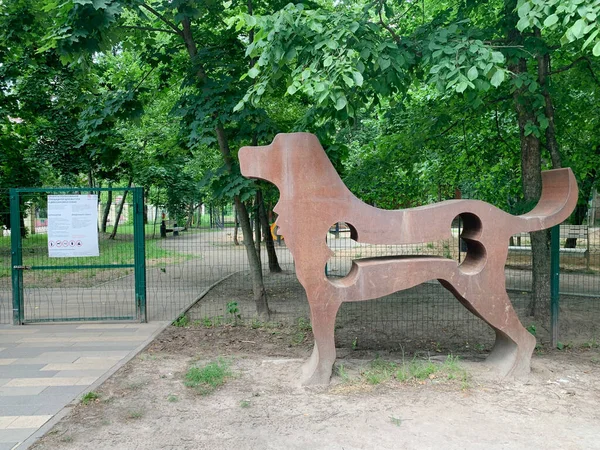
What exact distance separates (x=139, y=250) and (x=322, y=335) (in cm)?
419

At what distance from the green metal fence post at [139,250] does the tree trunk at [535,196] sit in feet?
19.6

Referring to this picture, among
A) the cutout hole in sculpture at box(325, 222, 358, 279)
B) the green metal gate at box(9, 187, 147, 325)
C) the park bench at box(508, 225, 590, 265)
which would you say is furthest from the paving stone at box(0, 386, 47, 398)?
the park bench at box(508, 225, 590, 265)

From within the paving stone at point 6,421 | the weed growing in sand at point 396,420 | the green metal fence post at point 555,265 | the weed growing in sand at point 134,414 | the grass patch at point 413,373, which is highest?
the green metal fence post at point 555,265

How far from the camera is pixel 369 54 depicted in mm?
5207

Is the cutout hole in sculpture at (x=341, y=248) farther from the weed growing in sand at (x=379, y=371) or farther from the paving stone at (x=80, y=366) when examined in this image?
the paving stone at (x=80, y=366)

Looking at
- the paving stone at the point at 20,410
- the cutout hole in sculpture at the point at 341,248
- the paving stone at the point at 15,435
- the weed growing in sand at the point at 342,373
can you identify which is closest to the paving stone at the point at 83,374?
the paving stone at the point at 20,410

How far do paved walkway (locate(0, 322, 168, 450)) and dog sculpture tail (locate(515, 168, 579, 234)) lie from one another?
494 centimetres

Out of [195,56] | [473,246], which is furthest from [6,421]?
[195,56]

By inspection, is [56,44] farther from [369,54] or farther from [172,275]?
[172,275]

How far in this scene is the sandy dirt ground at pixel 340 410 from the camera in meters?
4.19

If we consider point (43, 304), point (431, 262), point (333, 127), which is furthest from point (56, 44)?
point (43, 304)

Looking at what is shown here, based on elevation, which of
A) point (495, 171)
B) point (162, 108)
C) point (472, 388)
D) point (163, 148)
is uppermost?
point (162, 108)

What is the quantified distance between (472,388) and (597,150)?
775 cm

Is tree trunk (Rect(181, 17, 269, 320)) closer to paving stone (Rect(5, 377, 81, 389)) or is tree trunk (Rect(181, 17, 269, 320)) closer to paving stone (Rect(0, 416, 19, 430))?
paving stone (Rect(5, 377, 81, 389))
